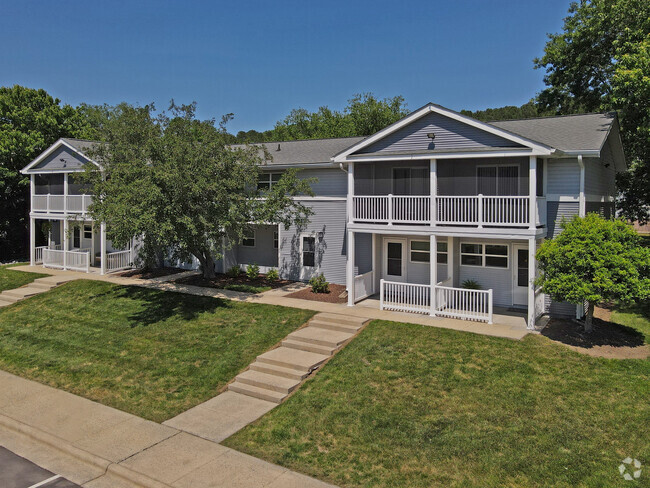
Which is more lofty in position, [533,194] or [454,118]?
[454,118]

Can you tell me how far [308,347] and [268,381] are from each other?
1854mm

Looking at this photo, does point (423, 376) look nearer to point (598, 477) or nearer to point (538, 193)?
point (598, 477)

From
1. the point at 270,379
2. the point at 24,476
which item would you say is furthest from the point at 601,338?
the point at 24,476

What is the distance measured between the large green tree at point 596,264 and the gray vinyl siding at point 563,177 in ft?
7.28

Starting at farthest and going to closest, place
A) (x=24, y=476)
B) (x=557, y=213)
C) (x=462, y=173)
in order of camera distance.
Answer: (x=462, y=173) < (x=557, y=213) < (x=24, y=476)

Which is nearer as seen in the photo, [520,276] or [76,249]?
[520,276]

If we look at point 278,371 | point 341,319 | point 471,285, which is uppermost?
point 471,285

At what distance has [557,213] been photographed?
15.2m

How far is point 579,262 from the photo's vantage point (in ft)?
40.0

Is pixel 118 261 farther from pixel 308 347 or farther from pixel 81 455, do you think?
pixel 81 455

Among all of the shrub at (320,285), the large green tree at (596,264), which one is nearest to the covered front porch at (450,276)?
the large green tree at (596,264)

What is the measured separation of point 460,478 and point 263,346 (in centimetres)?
705

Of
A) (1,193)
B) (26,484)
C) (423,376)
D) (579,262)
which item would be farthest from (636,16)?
(1,193)

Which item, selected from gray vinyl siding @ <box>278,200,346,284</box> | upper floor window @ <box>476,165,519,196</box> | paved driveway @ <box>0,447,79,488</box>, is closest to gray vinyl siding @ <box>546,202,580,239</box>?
upper floor window @ <box>476,165,519,196</box>
